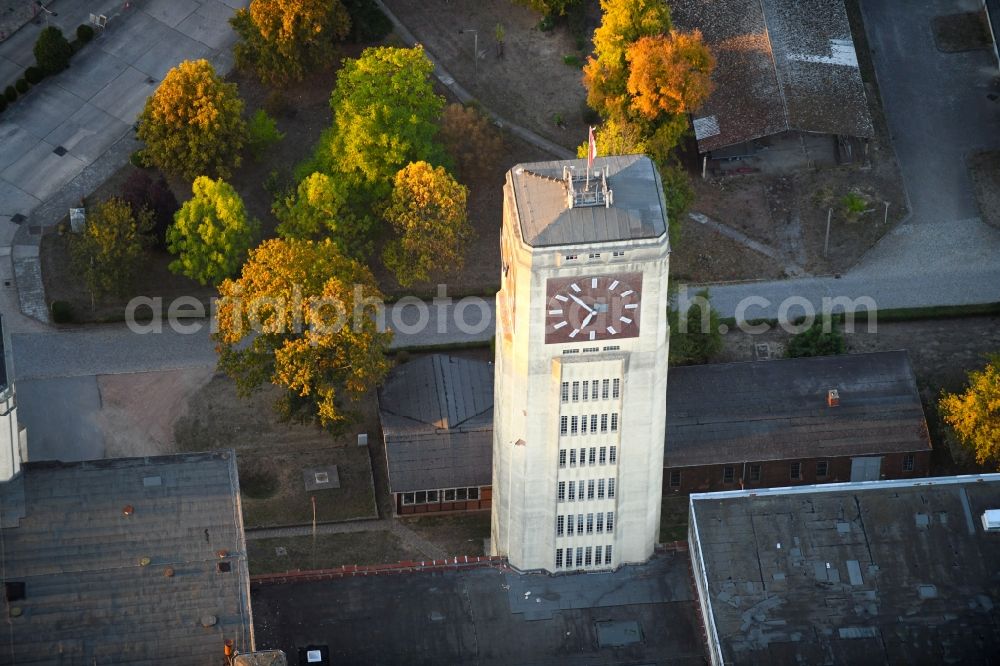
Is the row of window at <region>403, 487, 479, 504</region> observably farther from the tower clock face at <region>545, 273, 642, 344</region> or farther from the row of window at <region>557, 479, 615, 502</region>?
the tower clock face at <region>545, 273, 642, 344</region>

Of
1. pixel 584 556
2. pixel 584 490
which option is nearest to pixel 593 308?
pixel 584 490

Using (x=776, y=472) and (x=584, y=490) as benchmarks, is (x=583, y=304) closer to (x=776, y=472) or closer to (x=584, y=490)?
(x=584, y=490)

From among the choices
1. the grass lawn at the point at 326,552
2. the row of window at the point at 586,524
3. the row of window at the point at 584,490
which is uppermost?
the row of window at the point at 584,490

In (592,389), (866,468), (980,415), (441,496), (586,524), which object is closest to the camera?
(592,389)

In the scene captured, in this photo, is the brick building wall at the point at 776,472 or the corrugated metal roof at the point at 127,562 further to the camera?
the brick building wall at the point at 776,472

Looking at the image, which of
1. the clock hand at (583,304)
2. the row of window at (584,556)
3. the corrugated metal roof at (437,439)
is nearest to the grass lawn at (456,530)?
the corrugated metal roof at (437,439)

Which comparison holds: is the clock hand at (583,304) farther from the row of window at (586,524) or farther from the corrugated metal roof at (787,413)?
the corrugated metal roof at (787,413)
